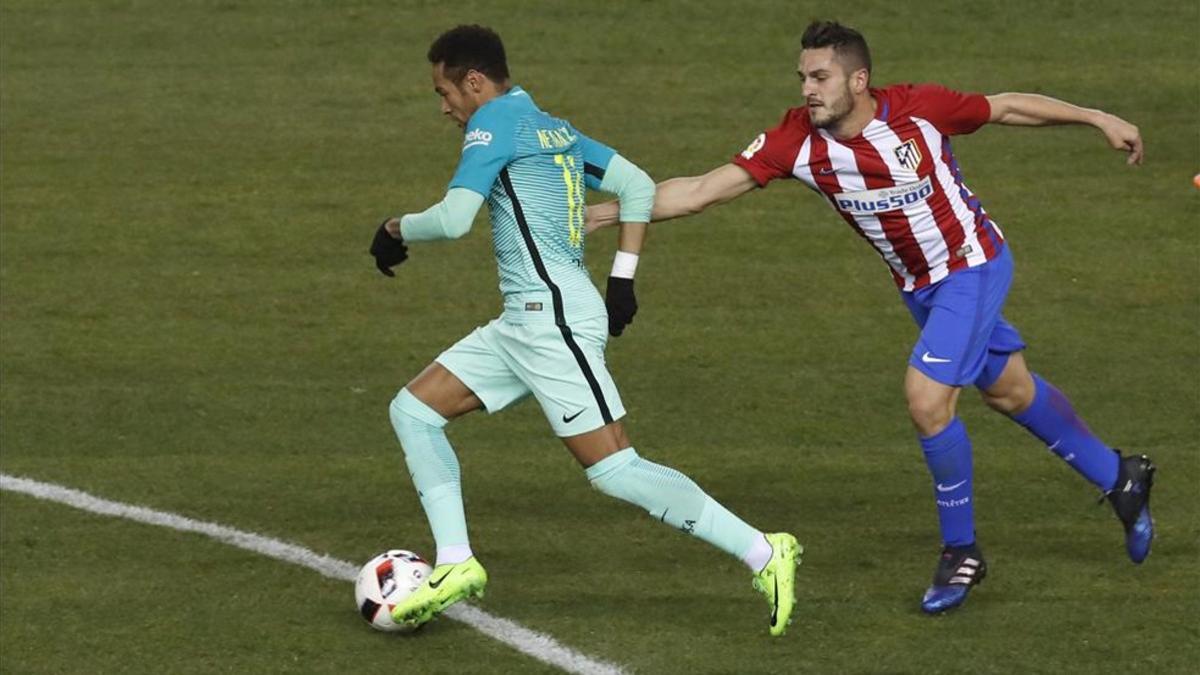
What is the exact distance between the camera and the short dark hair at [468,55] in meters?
7.91

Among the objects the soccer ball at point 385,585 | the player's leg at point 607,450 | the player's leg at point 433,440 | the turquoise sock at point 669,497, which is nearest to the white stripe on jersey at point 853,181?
the player's leg at point 607,450

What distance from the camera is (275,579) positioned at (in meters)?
8.81

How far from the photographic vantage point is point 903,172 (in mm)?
8414

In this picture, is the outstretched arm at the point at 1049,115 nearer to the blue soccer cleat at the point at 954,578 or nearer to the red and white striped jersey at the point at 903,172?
the red and white striped jersey at the point at 903,172

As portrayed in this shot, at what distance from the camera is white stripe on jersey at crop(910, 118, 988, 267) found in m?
8.48

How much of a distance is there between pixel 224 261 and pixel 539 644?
18.7 ft

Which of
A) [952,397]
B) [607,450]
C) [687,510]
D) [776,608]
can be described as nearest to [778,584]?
[776,608]

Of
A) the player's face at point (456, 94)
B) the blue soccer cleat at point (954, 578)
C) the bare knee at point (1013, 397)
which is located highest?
the player's face at point (456, 94)

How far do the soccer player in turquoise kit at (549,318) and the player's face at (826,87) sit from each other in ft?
A: 2.37

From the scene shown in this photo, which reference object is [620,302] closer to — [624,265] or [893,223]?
[624,265]

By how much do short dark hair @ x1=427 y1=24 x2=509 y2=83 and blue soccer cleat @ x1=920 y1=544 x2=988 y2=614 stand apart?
2496 mm

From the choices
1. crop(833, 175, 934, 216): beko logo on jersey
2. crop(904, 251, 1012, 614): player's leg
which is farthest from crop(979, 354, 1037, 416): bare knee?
crop(833, 175, 934, 216): beko logo on jersey

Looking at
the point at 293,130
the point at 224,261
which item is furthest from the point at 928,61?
the point at 224,261

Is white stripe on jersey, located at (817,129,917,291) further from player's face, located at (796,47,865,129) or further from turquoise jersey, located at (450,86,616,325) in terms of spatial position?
turquoise jersey, located at (450,86,616,325)
